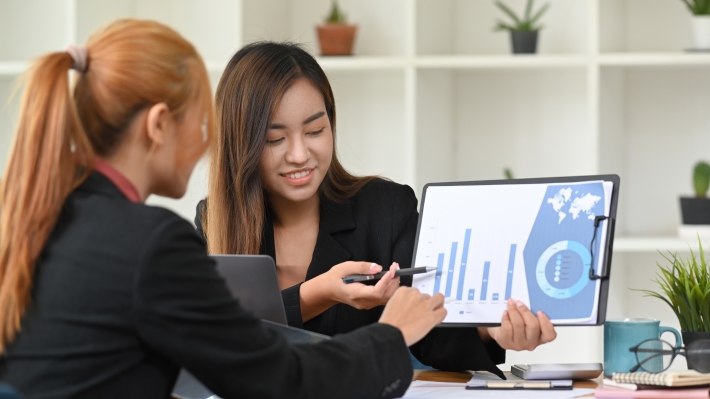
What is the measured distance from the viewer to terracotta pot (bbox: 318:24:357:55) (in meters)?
2.87

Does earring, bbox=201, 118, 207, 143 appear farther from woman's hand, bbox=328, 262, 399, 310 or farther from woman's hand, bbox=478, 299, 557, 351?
woman's hand, bbox=478, 299, 557, 351

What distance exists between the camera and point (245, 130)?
1.78 m

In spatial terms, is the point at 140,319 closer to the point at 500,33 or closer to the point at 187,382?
the point at 187,382

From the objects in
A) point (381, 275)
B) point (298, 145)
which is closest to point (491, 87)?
point (298, 145)

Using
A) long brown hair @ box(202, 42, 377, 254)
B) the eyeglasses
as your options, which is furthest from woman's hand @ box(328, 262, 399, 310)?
the eyeglasses

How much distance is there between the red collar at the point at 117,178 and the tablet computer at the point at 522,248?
617 mm

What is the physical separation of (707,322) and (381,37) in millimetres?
1892

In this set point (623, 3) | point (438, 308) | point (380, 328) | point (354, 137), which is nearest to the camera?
point (380, 328)

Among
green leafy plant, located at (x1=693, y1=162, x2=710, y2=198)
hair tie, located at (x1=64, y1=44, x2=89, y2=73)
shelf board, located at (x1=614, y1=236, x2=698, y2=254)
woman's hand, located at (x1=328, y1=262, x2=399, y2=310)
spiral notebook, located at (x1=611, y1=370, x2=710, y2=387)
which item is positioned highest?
hair tie, located at (x1=64, y1=44, x2=89, y2=73)

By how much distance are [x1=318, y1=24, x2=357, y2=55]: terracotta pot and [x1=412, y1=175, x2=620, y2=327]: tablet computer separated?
4.70ft

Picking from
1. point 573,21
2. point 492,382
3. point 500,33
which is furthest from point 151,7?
point 492,382

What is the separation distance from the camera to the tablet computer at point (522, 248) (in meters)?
1.42

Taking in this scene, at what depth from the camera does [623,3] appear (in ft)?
9.48

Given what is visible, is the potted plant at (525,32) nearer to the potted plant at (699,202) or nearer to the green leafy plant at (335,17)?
the green leafy plant at (335,17)
